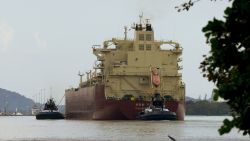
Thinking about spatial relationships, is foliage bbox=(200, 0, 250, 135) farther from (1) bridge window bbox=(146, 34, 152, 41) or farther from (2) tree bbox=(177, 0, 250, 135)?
(1) bridge window bbox=(146, 34, 152, 41)

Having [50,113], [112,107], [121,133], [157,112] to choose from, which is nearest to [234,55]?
[121,133]

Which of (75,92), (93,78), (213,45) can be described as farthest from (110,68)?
(213,45)

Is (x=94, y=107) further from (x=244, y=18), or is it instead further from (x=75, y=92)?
(x=244, y=18)

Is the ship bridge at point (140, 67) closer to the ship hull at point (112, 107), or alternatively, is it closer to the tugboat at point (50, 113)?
the ship hull at point (112, 107)

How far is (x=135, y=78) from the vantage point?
290ft

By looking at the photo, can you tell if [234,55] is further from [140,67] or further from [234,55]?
[140,67]

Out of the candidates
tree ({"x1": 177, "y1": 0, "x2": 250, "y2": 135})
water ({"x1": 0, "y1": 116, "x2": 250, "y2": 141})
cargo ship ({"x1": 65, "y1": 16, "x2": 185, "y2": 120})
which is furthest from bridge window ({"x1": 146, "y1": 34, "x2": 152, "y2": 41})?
tree ({"x1": 177, "y1": 0, "x2": 250, "y2": 135})

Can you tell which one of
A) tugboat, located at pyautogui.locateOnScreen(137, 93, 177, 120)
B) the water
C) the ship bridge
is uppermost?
the ship bridge

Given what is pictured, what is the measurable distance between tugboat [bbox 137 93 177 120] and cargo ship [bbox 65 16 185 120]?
1.47 meters

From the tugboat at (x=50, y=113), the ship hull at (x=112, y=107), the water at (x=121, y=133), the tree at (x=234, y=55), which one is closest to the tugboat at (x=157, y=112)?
the ship hull at (x=112, y=107)

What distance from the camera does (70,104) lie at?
119 metres

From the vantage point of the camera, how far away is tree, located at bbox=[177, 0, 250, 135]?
37.5ft

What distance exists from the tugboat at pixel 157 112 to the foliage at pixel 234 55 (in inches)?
2737

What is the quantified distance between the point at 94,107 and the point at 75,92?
72.5ft
